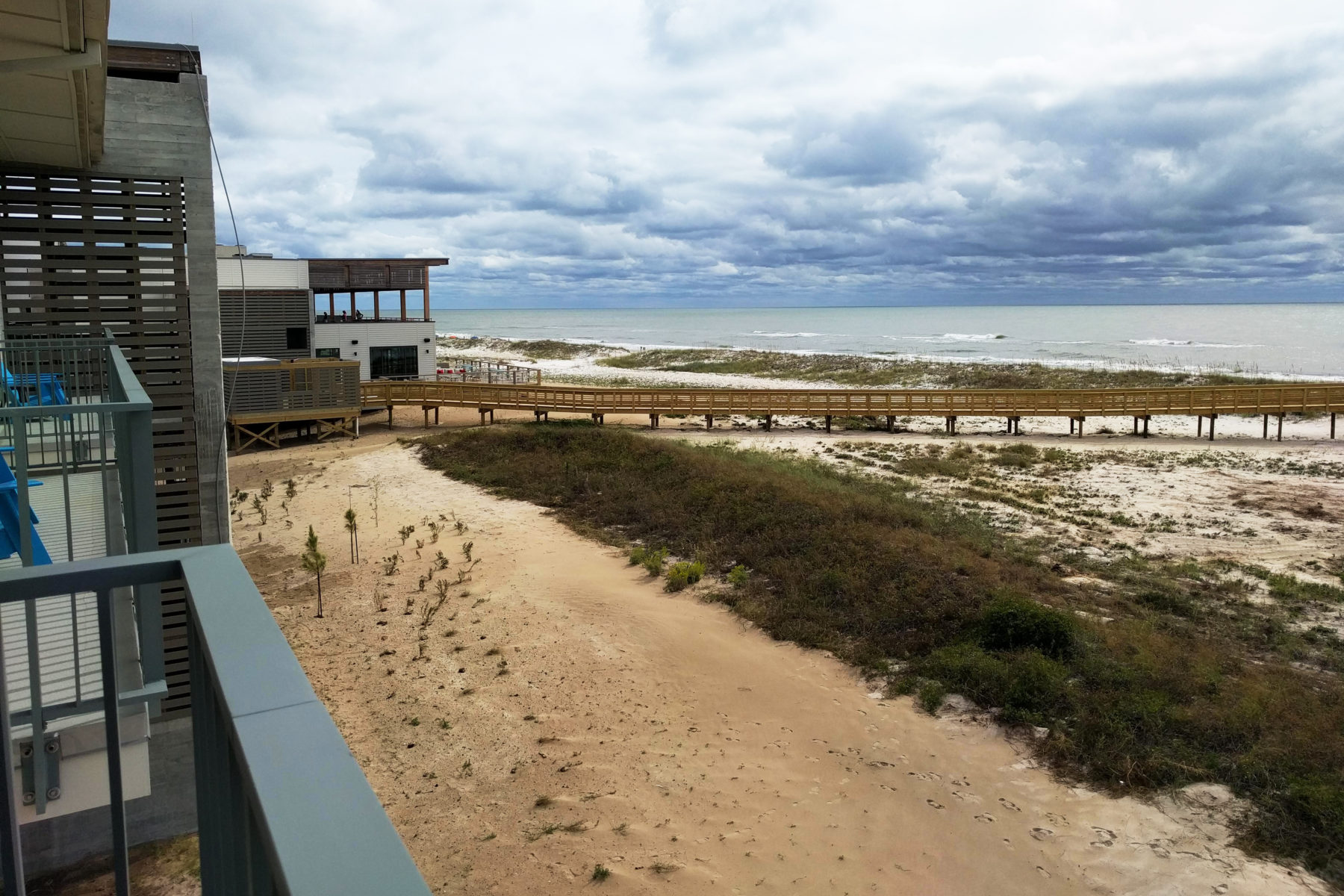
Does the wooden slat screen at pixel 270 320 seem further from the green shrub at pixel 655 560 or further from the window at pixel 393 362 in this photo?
the green shrub at pixel 655 560

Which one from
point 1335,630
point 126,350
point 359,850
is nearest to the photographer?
point 359,850

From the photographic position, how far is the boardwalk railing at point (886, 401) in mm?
33250

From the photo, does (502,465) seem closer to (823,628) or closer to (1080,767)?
(823,628)

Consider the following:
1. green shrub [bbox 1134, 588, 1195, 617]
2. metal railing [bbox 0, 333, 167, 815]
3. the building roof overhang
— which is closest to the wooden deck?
the building roof overhang

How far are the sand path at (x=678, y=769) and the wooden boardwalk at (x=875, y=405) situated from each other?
19.2m

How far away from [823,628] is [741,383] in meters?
44.2

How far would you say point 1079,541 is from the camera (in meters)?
17.8

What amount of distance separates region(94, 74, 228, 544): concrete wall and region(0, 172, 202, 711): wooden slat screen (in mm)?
111

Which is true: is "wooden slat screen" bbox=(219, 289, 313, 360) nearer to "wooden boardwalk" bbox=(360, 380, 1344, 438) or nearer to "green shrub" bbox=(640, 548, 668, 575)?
"wooden boardwalk" bbox=(360, 380, 1344, 438)

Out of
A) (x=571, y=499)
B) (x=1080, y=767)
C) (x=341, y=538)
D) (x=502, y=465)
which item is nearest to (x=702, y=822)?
(x=1080, y=767)

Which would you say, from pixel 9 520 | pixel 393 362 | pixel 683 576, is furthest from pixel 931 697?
pixel 393 362

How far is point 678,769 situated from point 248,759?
8701 mm

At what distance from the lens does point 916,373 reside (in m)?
60.9

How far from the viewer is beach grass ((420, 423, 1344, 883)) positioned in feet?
29.5
